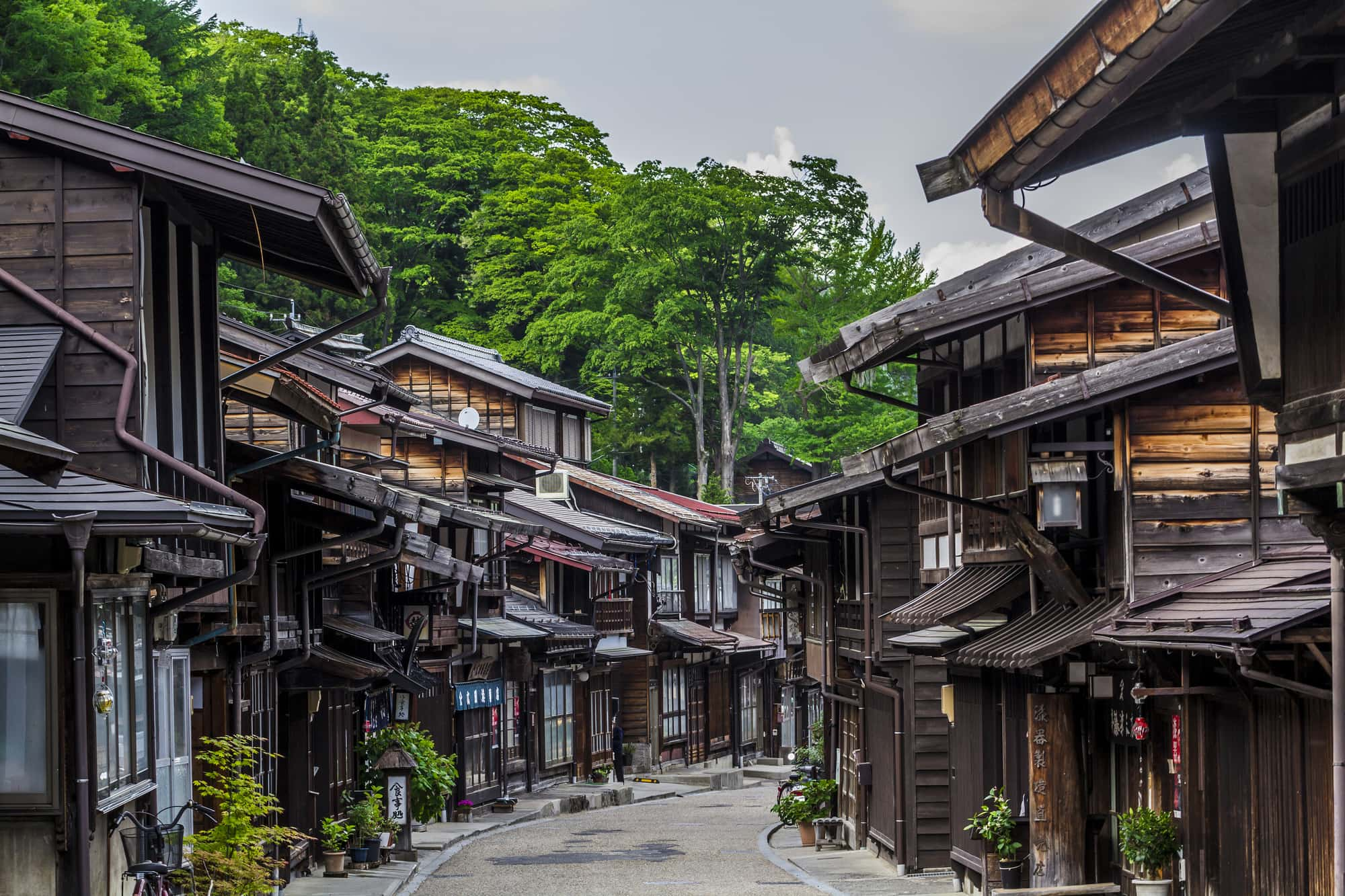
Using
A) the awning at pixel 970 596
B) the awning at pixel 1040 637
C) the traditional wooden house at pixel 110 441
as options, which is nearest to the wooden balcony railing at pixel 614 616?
the awning at pixel 970 596

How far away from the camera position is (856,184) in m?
55.5

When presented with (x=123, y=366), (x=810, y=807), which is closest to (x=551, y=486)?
(x=810, y=807)

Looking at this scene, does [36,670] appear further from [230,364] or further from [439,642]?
[439,642]

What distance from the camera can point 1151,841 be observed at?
49.2 feet

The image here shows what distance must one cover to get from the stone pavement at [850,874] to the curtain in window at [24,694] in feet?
43.0

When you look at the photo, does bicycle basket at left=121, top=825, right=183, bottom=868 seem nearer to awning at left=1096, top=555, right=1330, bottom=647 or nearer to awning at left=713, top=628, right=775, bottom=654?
awning at left=1096, top=555, right=1330, bottom=647

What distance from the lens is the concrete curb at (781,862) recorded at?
23625 millimetres

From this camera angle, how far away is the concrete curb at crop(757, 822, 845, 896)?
2362 centimetres

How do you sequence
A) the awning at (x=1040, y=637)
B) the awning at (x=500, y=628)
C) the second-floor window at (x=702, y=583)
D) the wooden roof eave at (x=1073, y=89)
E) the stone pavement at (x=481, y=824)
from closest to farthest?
the wooden roof eave at (x=1073, y=89) < the awning at (x=1040, y=637) < the stone pavement at (x=481, y=824) < the awning at (x=500, y=628) < the second-floor window at (x=702, y=583)

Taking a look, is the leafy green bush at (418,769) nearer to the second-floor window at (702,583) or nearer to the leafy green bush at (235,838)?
the leafy green bush at (235,838)

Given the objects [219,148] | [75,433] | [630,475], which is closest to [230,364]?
[75,433]

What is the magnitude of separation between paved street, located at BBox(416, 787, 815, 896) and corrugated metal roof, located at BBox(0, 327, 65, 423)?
12291 mm

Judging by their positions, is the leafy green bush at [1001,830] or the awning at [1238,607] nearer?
the awning at [1238,607]

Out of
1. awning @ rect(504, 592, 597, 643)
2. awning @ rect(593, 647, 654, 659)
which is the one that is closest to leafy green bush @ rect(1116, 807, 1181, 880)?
awning @ rect(504, 592, 597, 643)
